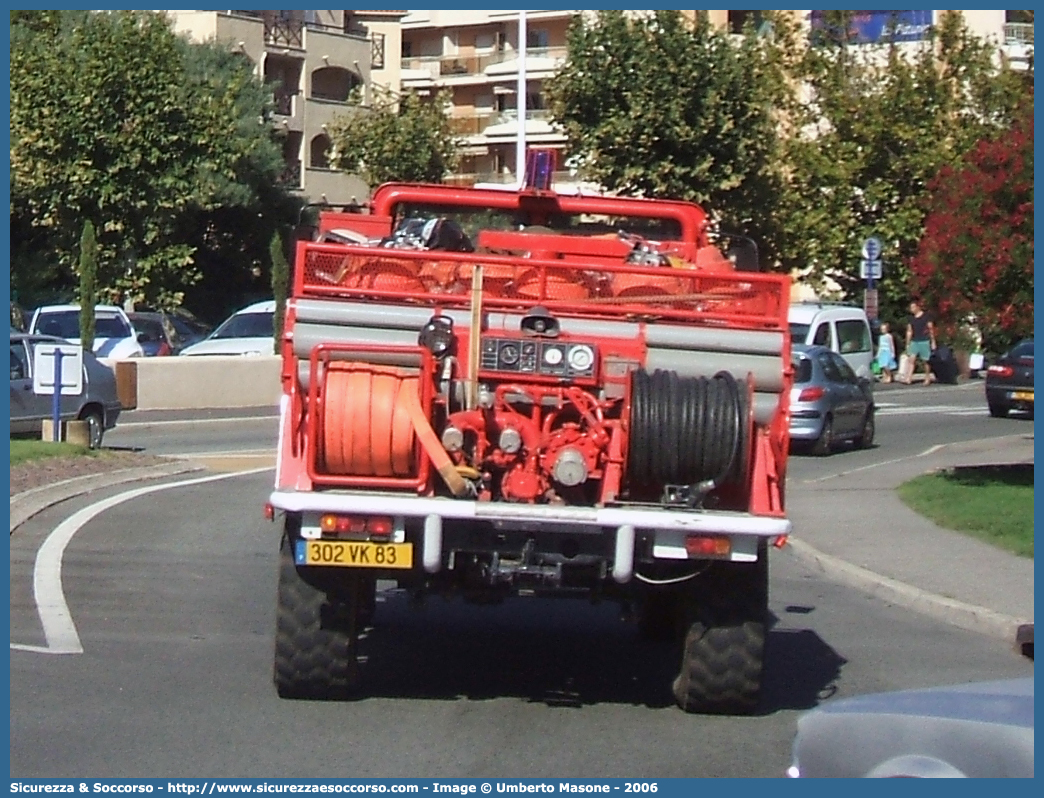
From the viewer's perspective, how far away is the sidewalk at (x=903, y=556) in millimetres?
11984

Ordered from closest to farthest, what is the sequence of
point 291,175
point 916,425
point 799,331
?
point 916,425 < point 799,331 < point 291,175

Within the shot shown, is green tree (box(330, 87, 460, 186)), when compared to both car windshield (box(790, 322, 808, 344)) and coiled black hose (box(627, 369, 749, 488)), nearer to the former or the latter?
car windshield (box(790, 322, 808, 344))

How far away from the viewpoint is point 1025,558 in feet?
46.1

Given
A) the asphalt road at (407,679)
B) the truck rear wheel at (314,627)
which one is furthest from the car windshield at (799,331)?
the truck rear wheel at (314,627)

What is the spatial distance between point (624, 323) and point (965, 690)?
3.48 m

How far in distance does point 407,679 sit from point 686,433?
7.63 feet

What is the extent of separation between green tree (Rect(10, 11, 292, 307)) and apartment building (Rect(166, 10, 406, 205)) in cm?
860

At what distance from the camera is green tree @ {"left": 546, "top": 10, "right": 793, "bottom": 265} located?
38844mm

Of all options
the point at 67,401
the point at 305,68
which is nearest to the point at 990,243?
Answer: the point at 67,401

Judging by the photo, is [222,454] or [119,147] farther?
[119,147]

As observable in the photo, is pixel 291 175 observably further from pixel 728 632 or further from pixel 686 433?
Result: pixel 686 433

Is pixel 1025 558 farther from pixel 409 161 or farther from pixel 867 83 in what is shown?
pixel 409 161

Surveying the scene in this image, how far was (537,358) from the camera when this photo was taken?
816 cm

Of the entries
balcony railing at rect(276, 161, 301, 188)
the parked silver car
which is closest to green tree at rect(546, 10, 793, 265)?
balcony railing at rect(276, 161, 301, 188)
